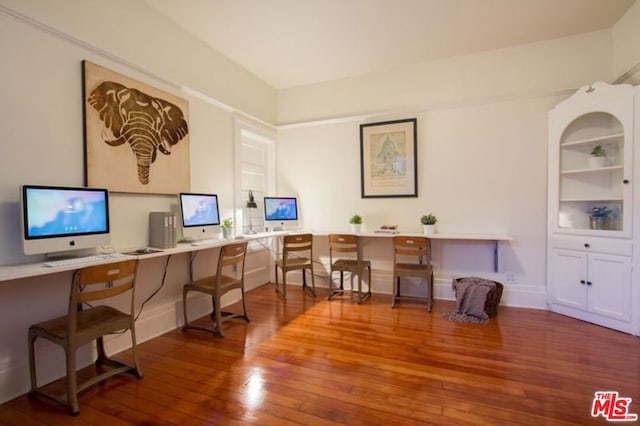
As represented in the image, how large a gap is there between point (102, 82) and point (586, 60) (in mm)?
4759

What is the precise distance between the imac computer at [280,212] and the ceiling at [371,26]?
1.82 m

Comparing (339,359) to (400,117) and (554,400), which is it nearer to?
(554,400)

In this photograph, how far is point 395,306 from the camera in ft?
11.8

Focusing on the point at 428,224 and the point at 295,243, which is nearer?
the point at 428,224

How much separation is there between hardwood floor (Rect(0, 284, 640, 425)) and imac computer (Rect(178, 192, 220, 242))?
3.17ft

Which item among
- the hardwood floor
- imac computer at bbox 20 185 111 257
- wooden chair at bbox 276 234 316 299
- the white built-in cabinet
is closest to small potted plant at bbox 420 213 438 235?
the hardwood floor

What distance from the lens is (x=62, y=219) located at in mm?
2004

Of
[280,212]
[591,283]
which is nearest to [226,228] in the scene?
[280,212]

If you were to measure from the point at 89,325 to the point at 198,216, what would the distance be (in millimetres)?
1328

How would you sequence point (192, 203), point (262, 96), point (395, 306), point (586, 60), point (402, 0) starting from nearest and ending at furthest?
point (402, 0), point (192, 203), point (586, 60), point (395, 306), point (262, 96)

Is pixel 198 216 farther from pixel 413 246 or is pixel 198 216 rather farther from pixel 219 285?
pixel 413 246

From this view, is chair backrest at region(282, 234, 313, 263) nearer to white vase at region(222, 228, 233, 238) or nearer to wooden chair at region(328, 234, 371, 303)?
wooden chair at region(328, 234, 371, 303)

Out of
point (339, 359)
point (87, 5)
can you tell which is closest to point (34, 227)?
point (87, 5)

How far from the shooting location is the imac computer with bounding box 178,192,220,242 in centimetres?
290
